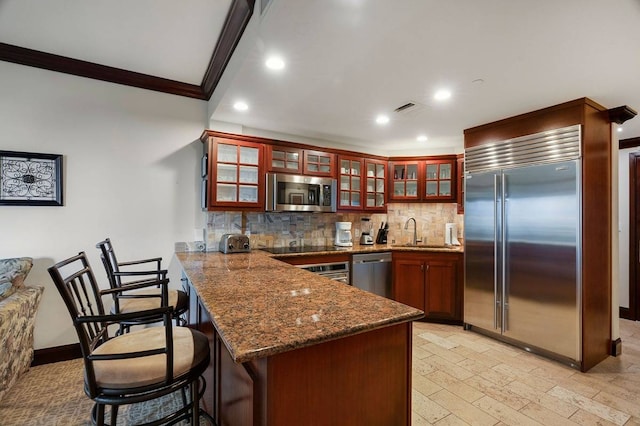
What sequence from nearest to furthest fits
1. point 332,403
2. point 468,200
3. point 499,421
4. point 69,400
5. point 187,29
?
point 332,403 → point 499,421 → point 69,400 → point 187,29 → point 468,200

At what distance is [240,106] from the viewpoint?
2928 millimetres

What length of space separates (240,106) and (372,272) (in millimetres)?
2426

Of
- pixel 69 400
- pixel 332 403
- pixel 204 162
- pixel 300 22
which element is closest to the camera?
pixel 332 403

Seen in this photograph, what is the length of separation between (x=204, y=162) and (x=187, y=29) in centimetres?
129

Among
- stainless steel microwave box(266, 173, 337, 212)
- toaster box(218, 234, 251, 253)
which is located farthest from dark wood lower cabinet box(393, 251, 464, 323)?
toaster box(218, 234, 251, 253)

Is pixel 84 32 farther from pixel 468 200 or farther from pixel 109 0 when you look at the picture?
pixel 468 200

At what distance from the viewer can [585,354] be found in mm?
2557

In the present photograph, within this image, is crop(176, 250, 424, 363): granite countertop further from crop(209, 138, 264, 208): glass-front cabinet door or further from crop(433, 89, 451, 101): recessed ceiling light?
crop(433, 89, 451, 101): recessed ceiling light

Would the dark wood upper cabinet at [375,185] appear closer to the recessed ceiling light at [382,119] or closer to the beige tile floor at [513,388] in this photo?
the recessed ceiling light at [382,119]

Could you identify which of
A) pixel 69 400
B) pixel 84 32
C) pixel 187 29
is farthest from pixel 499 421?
pixel 84 32

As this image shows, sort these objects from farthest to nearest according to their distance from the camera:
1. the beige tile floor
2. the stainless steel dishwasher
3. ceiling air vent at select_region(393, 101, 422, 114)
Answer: the stainless steel dishwasher < ceiling air vent at select_region(393, 101, 422, 114) < the beige tile floor

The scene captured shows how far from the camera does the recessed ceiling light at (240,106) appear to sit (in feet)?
9.34

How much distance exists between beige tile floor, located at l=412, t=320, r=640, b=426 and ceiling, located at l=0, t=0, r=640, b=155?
234 centimetres

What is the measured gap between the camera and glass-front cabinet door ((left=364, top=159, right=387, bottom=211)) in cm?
426
